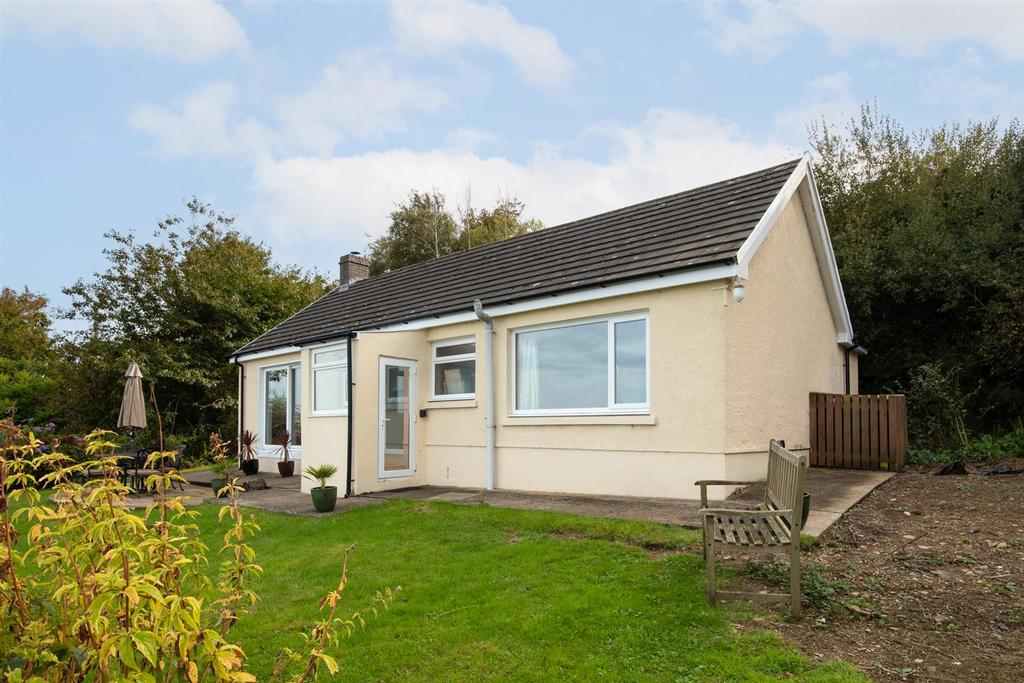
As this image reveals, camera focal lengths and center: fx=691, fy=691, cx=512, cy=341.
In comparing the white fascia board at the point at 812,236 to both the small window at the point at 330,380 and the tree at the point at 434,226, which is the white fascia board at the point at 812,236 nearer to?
the small window at the point at 330,380

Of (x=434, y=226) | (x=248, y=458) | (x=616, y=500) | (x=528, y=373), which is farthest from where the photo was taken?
(x=434, y=226)

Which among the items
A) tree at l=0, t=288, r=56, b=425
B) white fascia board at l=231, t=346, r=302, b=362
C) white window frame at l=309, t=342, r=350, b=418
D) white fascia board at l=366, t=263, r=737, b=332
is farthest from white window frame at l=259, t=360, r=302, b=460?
tree at l=0, t=288, r=56, b=425

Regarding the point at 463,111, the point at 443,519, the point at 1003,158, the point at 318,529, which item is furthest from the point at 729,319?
the point at 1003,158

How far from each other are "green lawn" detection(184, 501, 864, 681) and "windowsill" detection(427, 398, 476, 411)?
386cm

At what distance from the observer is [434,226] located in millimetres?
40531

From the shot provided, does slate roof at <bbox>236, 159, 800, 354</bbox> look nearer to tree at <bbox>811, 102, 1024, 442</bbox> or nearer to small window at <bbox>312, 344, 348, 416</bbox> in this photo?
small window at <bbox>312, 344, 348, 416</bbox>

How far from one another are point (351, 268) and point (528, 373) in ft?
39.6

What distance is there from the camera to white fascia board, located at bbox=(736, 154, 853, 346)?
397 inches

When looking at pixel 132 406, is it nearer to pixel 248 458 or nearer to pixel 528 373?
pixel 248 458

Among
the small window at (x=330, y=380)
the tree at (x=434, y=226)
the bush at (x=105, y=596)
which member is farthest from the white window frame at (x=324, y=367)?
the tree at (x=434, y=226)

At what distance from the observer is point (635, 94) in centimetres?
1606

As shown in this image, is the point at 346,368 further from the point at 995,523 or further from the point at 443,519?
the point at 995,523

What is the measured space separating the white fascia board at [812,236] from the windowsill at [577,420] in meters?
2.55

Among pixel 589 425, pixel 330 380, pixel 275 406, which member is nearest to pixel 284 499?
pixel 330 380
